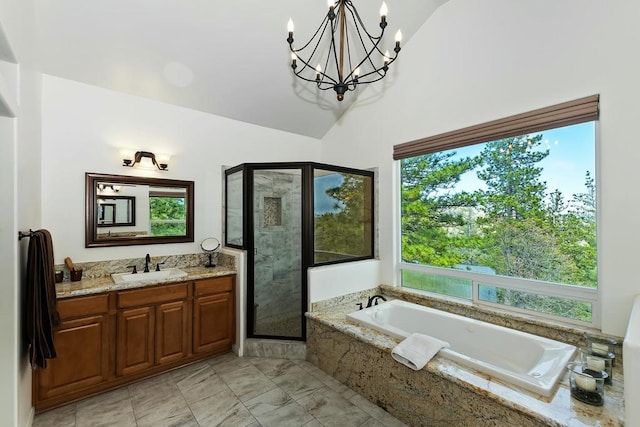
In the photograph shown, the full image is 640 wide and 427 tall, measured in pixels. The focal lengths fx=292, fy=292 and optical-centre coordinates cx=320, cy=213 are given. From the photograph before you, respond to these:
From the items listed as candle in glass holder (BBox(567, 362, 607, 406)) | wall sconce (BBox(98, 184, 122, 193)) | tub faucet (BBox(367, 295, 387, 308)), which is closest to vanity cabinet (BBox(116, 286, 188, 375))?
wall sconce (BBox(98, 184, 122, 193))

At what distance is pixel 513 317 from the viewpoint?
8.37 ft

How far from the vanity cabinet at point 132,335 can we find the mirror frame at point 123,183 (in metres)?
0.65

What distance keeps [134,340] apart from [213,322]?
0.70 meters

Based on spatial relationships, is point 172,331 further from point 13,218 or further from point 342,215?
point 342,215

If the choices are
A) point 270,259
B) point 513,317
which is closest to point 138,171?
point 270,259

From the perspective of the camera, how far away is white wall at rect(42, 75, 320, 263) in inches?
104

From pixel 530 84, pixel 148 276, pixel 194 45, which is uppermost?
pixel 194 45

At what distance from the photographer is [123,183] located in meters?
2.97

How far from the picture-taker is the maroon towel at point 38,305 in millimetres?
1798

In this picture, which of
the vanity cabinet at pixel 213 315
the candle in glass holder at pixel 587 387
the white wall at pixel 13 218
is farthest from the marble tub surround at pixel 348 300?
the white wall at pixel 13 218

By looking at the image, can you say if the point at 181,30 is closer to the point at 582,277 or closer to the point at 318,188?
the point at 318,188

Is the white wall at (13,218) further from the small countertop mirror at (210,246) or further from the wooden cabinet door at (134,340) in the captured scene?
the small countertop mirror at (210,246)

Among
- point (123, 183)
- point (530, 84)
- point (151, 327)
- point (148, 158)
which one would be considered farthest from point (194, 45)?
point (530, 84)

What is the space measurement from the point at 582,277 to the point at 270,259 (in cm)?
295
